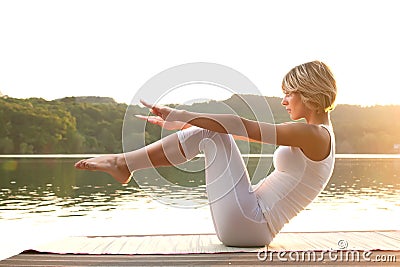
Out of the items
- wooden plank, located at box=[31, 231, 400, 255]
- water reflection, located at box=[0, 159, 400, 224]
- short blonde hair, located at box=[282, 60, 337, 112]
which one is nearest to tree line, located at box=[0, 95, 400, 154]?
water reflection, located at box=[0, 159, 400, 224]

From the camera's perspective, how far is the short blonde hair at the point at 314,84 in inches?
126

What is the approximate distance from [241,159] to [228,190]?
178 mm

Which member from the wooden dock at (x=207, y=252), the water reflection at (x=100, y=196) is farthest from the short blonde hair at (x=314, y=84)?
the water reflection at (x=100, y=196)

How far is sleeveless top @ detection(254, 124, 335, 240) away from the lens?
3307 millimetres

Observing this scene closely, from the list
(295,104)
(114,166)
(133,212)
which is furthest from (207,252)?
(133,212)

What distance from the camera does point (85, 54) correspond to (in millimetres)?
31406

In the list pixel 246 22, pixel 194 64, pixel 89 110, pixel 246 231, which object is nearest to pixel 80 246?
pixel 246 231

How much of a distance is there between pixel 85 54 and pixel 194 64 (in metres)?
28.5

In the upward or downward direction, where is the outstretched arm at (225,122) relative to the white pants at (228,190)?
upward

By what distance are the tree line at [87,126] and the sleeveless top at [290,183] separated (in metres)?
27.2

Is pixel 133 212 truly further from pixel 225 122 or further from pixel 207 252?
pixel 225 122

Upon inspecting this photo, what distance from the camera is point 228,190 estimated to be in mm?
3365

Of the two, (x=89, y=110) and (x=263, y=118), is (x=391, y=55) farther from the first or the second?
(x=263, y=118)

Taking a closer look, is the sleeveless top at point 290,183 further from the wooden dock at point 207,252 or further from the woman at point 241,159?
the wooden dock at point 207,252
